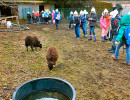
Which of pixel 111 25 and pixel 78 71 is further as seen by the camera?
pixel 111 25

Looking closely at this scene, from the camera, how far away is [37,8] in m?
29.3

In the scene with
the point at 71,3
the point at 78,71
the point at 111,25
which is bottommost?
the point at 78,71

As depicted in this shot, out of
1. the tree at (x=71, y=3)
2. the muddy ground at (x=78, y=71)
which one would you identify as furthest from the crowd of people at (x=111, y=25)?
the tree at (x=71, y=3)

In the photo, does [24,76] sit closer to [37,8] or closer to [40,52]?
[40,52]

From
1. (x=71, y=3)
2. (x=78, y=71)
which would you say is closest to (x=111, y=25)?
(x=78, y=71)

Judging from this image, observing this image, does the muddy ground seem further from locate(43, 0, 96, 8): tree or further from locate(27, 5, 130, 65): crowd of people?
locate(43, 0, 96, 8): tree

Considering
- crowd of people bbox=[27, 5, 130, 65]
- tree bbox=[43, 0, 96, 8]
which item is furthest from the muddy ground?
tree bbox=[43, 0, 96, 8]

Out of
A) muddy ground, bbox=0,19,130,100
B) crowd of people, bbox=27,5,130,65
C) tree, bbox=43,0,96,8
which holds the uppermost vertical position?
tree, bbox=43,0,96,8

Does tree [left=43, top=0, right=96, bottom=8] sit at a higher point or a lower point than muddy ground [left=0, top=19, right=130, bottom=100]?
higher

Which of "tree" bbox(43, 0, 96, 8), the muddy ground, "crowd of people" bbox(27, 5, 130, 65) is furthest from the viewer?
"tree" bbox(43, 0, 96, 8)

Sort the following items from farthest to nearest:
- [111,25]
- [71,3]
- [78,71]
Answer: [71,3] → [111,25] → [78,71]

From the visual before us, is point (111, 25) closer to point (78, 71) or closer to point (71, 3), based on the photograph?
point (78, 71)

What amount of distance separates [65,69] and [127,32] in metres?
2.87

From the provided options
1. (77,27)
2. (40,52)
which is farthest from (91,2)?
(40,52)
